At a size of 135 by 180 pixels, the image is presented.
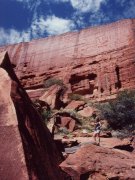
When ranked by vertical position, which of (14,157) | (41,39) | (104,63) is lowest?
(14,157)

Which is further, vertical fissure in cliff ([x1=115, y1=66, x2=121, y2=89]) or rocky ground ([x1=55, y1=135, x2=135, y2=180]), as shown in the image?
vertical fissure in cliff ([x1=115, y1=66, x2=121, y2=89])

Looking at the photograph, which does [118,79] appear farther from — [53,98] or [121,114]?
[121,114]

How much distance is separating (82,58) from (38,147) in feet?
120

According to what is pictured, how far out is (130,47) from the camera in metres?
37.7

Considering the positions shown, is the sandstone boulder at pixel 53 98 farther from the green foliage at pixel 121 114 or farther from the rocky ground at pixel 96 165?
the rocky ground at pixel 96 165

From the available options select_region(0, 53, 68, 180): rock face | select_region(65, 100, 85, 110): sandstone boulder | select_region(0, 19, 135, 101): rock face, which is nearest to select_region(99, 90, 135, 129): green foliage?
select_region(65, 100, 85, 110): sandstone boulder

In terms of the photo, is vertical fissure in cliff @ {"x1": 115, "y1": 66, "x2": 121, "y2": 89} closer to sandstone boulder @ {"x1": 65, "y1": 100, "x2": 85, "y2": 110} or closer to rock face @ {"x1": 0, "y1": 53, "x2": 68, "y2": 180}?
sandstone boulder @ {"x1": 65, "y1": 100, "x2": 85, "y2": 110}

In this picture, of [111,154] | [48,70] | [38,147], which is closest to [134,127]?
[111,154]

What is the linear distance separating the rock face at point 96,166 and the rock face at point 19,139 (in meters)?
0.79

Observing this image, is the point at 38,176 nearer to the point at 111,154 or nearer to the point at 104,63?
the point at 111,154

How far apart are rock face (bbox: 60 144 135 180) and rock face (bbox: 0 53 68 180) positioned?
787 millimetres

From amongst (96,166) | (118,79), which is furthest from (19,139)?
(118,79)

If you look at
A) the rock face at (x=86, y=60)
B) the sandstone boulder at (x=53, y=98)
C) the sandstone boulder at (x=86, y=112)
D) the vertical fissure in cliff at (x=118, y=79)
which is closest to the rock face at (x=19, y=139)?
Result: the sandstone boulder at (x=86, y=112)

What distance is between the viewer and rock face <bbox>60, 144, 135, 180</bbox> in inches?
206
